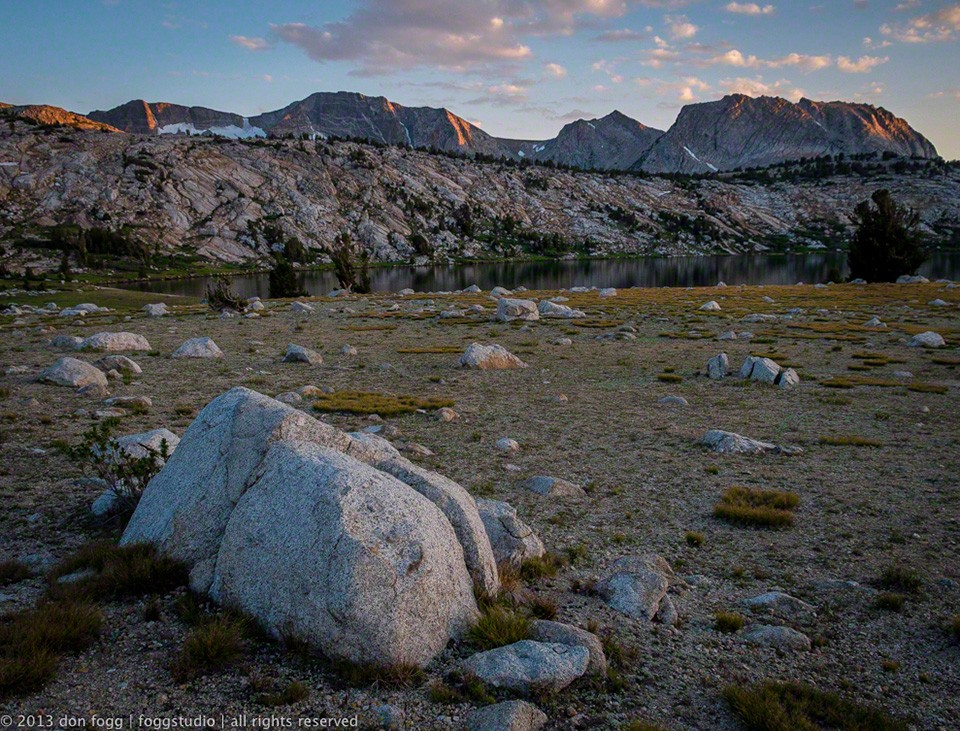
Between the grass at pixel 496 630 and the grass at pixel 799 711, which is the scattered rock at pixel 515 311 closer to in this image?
the grass at pixel 496 630

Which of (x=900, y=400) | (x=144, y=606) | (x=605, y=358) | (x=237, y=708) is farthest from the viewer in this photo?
(x=605, y=358)

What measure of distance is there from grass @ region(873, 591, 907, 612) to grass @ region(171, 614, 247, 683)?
400 inches

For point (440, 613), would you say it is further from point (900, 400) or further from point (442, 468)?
point (900, 400)

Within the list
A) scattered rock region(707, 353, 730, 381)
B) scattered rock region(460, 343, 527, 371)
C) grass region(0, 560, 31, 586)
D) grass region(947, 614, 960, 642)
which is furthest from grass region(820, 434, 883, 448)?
grass region(0, 560, 31, 586)

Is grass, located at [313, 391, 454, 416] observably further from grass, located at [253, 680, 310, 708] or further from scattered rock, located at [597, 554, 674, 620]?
grass, located at [253, 680, 310, 708]

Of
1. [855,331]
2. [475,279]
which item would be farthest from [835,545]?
[475,279]

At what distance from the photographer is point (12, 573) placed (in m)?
9.68

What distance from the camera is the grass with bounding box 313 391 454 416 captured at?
22438 millimetres

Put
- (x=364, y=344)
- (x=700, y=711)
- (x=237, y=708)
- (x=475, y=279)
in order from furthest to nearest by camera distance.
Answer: (x=475, y=279)
(x=364, y=344)
(x=700, y=711)
(x=237, y=708)

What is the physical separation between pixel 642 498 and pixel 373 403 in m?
12.1

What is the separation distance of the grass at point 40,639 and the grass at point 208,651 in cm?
137

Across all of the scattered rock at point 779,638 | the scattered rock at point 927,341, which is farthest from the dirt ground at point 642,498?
the scattered rock at point 927,341

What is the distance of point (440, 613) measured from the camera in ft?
26.4

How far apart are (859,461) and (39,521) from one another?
835 inches
